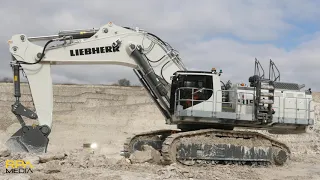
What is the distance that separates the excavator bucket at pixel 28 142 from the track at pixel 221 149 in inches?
130

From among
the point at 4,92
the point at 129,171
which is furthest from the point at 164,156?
the point at 4,92

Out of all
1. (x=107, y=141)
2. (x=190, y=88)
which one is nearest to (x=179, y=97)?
(x=190, y=88)

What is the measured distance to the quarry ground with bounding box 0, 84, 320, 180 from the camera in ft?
31.9

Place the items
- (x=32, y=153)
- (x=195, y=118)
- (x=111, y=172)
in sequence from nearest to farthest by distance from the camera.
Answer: (x=111, y=172) < (x=32, y=153) < (x=195, y=118)

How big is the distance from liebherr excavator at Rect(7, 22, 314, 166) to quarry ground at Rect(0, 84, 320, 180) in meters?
0.61

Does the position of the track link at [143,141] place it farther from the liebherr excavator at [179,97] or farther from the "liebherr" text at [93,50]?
the "liebherr" text at [93,50]

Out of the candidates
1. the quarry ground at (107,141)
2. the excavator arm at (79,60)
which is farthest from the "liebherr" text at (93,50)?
the quarry ground at (107,141)

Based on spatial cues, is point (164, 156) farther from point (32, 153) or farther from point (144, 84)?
point (32, 153)

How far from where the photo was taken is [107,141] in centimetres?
2675

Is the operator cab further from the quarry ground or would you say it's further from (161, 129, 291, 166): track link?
the quarry ground

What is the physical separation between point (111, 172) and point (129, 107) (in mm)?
26891

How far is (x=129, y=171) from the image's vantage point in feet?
33.1

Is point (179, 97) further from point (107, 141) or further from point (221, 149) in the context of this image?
point (107, 141)

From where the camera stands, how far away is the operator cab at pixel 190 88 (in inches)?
473
